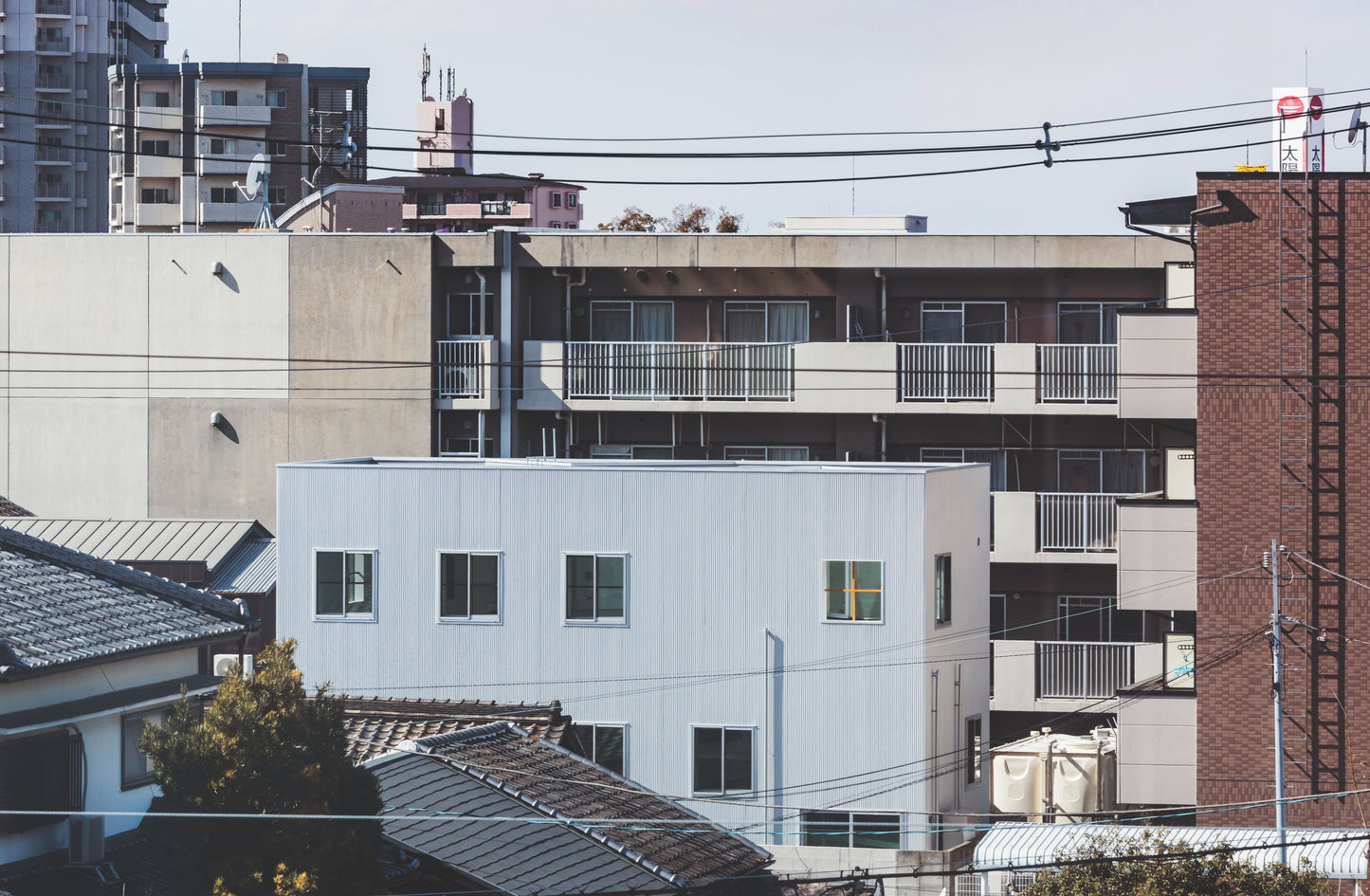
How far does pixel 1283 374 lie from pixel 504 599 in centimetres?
1317

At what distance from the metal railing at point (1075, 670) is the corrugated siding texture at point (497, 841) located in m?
15.7

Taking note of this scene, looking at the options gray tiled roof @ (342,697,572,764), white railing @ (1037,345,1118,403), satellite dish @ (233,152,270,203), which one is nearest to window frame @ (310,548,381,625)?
gray tiled roof @ (342,697,572,764)

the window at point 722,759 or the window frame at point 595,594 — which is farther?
the window frame at point 595,594

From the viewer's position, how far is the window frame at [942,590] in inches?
1005

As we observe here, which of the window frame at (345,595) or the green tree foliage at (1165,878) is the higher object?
the window frame at (345,595)

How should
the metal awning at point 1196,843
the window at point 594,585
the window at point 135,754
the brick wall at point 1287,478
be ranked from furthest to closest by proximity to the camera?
the window at point 594,585 < the brick wall at point 1287,478 < the metal awning at point 1196,843 < the window at point 135,754

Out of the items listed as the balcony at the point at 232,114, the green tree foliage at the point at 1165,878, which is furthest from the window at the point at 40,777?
the balcony at the point at 232,114

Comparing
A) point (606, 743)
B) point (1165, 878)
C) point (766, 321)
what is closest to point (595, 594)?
point (606, 743)

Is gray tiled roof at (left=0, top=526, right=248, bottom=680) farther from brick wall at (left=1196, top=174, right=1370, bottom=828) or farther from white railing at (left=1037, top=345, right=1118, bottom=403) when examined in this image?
white railing at (left=1037, top=345, right=1118, bottom=403)

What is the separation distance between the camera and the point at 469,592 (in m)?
26.1

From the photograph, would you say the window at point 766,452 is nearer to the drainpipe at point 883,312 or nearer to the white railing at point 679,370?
the white railing at point 679,370

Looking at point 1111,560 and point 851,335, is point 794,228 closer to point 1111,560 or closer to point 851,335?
point 851,335

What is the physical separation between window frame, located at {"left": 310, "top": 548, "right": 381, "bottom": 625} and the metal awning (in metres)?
10.6

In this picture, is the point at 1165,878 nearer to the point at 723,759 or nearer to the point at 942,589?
the point at 942,589
